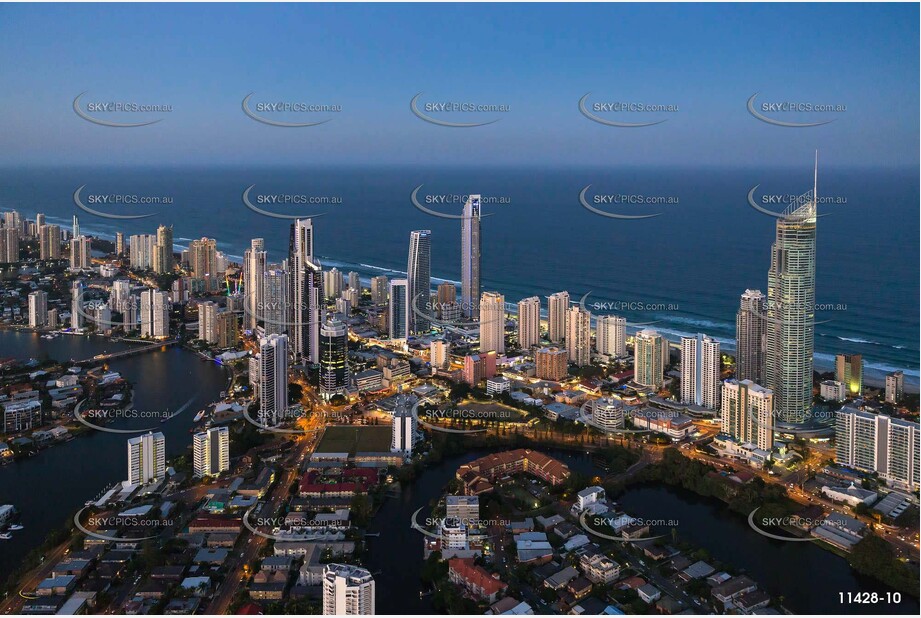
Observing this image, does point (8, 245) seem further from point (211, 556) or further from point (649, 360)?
point (649, 360)

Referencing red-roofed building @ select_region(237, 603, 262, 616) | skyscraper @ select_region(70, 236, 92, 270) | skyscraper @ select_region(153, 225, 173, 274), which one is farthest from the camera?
skyscraper @ select_region(153, 225, 173, 274)

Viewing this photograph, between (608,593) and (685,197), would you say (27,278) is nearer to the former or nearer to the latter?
(608,593)

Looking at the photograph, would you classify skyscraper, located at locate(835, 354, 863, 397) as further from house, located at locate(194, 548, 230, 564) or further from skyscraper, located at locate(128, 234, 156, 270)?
skyscraper, located at locate(128, 234, 156, 270)

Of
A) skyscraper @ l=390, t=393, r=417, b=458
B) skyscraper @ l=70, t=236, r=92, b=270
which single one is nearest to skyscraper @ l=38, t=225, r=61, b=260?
skyscraper @ l=70, t=236, r=92, b=270

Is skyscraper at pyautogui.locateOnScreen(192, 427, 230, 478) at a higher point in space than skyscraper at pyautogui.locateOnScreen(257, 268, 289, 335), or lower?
lower

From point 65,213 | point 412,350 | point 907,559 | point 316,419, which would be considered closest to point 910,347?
point 907,559

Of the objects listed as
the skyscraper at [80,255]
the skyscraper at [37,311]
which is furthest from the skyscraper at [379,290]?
the skyscraper at [80,255]
